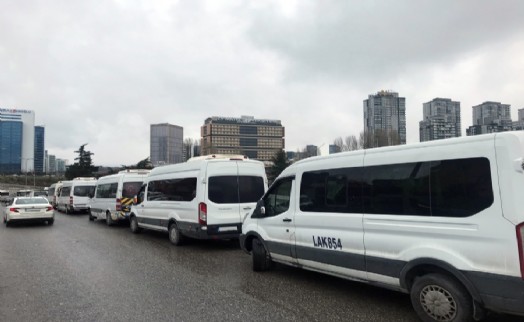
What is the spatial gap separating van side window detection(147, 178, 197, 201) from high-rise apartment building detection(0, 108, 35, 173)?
109790 mm

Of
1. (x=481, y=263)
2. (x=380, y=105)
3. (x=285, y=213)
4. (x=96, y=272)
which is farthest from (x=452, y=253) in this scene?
(x=380, y=105)

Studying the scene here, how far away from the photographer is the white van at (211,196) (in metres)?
10.6

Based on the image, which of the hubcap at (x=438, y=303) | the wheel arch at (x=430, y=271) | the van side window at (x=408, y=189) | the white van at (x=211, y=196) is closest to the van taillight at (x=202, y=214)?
the white van at (x=211, y=196)

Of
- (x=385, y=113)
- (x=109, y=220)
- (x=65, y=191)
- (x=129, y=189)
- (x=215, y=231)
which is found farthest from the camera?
(x=385, y=113)

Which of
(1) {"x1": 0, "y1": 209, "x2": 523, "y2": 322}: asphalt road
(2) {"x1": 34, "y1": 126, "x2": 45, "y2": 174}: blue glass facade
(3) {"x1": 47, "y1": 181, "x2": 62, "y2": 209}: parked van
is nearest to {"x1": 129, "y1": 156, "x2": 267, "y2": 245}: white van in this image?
(1) {"x1": 0, "y1": 209, "x2": 523, "y2": 322}: asphalt road

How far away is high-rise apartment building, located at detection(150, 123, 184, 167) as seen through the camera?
101m

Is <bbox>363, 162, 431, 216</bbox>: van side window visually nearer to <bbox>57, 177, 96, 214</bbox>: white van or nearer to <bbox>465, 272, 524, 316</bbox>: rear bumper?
<bbox>465, 272, 524, 316</bbox>: rear bumper

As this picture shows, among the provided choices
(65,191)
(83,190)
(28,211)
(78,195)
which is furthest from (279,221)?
(65,191)

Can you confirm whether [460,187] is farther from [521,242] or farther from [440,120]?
[440,120]

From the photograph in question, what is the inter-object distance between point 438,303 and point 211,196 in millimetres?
6772

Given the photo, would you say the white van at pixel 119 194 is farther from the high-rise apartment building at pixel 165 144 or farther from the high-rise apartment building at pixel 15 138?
the high-rise apartment building at pixel 15 138

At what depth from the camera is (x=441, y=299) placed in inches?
187

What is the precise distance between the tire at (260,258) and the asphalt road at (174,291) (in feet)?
0.70

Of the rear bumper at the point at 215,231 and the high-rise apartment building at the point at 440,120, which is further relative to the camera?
the high-rise apartment building at the point at 440,120
